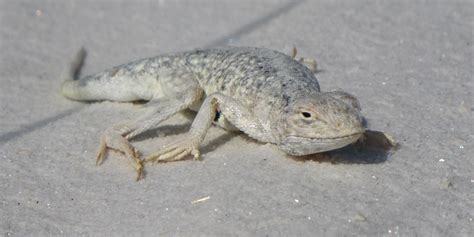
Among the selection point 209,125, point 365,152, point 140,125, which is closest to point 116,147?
point 140,125

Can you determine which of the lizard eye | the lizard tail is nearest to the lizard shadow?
the lizard eye

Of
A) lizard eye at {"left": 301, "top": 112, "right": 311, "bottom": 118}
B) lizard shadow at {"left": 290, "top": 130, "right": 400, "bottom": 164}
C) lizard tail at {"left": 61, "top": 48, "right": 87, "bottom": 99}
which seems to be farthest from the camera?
lizard tail at {"left": 61, "top": 48, "right": 87, "bottom": 99}

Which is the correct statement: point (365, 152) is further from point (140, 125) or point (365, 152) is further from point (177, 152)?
point (140, 125)

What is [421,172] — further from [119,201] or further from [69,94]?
[69,94]

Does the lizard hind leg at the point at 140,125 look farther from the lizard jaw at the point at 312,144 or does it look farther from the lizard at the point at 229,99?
the lizard jaw at the point at 312,144

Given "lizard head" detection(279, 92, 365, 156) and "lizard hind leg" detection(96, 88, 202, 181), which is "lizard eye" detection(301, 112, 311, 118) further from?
"lizard hind leg" detection(96, 88, 202, 181)

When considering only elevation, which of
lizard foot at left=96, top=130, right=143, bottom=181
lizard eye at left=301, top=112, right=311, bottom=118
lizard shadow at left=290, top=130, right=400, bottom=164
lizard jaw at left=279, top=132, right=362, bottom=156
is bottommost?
lizard foot at left=96, top=130, right=143, bottom=181

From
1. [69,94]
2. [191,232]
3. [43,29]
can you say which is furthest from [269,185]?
[43,29]
